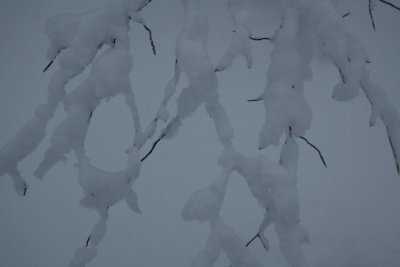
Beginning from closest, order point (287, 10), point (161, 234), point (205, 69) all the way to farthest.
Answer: point (205, 69)
point (287, 10)
point (161, 234)

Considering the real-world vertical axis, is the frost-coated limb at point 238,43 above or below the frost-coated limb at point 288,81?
above

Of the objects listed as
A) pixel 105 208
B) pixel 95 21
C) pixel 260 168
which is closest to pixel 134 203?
pixel 105 208

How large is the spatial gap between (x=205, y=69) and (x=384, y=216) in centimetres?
539

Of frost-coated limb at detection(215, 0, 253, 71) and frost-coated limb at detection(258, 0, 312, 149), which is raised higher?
frost-coated limb at detection(215, 0, 253, 71)

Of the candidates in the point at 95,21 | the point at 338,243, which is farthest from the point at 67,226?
the point at 95,21

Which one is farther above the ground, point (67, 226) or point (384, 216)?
point (67, 226)

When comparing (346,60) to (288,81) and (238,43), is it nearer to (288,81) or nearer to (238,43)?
(288,81)

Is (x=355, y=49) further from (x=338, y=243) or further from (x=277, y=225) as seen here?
(x=338, y=243)

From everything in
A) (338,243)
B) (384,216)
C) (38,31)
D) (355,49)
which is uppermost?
(355,49)

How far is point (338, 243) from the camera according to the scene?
4.62m

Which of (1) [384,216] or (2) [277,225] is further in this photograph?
(1) [384,216]

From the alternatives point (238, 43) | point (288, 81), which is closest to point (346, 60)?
point (288, 81)

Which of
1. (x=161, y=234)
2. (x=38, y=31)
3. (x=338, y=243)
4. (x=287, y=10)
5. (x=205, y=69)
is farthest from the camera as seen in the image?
(x=38, y=31)

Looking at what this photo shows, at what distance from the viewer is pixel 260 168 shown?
802mm
